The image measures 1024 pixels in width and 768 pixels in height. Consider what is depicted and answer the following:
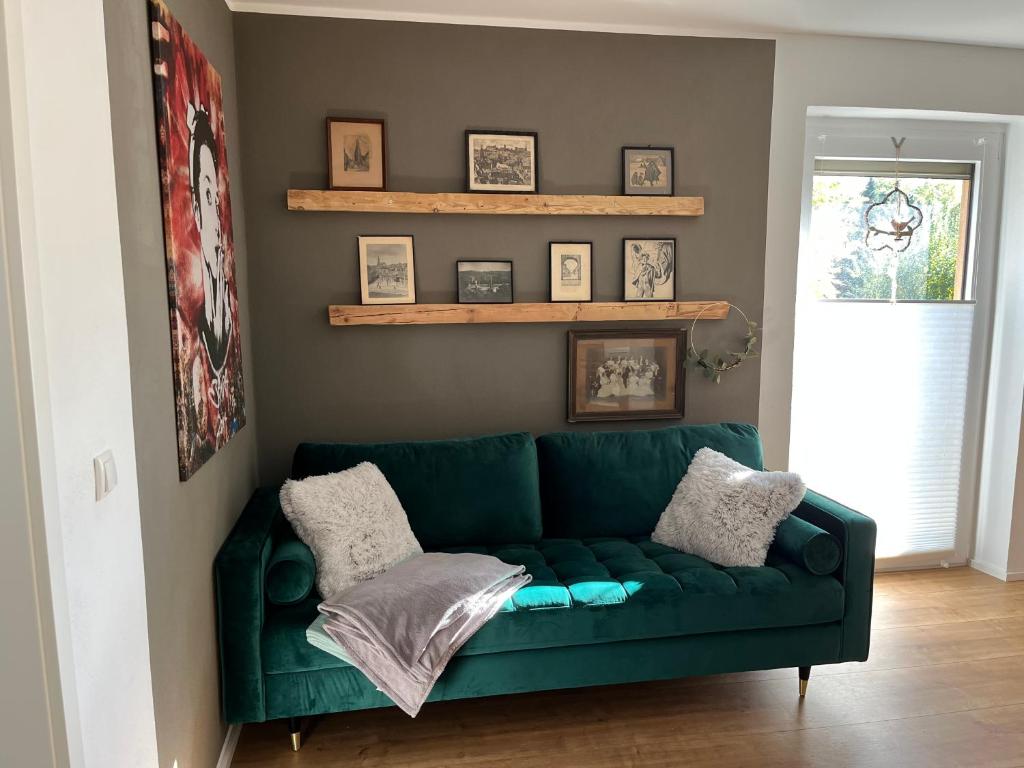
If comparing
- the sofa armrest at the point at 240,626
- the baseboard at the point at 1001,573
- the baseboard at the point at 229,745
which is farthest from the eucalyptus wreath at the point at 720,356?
the baseboard at the point at 229,745

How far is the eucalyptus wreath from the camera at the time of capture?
11.3ft

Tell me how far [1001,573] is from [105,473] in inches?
165

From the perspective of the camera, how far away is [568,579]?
256 cm

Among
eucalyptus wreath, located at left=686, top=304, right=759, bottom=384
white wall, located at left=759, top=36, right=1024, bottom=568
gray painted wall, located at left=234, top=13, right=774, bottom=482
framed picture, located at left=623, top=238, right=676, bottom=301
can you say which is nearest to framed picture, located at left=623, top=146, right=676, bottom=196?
gray painted wall, located at left=234, top=13, right=774, bottom=482

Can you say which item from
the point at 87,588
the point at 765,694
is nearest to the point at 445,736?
the point at 765,694

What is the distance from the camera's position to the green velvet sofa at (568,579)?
90.2 inches

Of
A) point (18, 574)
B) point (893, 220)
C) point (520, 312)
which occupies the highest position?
point (893, 220)

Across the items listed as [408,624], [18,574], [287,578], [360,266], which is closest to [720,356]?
[360,266]

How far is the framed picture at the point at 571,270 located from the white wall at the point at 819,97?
0.88 meters

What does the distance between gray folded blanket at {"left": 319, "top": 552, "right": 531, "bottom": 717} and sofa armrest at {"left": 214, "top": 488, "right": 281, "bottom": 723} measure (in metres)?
0.22

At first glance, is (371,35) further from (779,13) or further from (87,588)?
(87,588)

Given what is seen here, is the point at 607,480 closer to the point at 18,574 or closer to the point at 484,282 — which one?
the point at 484,282

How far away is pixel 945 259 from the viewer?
3770mm

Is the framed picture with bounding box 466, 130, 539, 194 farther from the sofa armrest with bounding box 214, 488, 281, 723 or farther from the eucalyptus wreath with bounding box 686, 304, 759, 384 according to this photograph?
the sofa armrest with bounding box 214, 488, 281, 723
